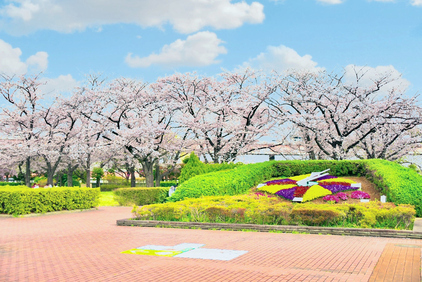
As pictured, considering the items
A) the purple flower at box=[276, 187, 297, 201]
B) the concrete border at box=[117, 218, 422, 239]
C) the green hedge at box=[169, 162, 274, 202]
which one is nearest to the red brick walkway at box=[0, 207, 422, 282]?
the concrete border at box=[117, 218, 422, 239]

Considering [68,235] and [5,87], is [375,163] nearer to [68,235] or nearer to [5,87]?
[68,235]

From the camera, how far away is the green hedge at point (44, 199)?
17219 millimetres

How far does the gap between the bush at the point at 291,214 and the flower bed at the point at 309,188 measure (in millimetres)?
3825

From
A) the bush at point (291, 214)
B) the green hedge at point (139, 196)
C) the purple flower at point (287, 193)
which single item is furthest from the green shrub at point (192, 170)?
the bush at point (291, 214)

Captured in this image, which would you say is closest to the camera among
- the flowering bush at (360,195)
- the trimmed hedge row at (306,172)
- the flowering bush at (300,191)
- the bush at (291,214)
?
the bush at (291,214)

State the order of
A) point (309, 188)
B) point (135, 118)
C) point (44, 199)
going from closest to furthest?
point (309, 188) < point (44, 199) < point (135, 118)

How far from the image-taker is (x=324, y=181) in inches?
742

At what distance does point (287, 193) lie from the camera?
1700cm

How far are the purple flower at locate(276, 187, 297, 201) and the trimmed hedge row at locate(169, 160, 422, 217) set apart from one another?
87.3 inches

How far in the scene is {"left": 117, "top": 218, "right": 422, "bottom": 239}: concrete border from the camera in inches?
404

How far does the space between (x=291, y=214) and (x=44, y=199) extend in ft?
38.0

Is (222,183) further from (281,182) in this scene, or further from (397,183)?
(397,183)

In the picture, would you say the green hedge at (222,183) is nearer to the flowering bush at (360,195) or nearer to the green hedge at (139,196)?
the green hedge at (139,196)

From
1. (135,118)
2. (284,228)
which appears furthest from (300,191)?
(135,118)
